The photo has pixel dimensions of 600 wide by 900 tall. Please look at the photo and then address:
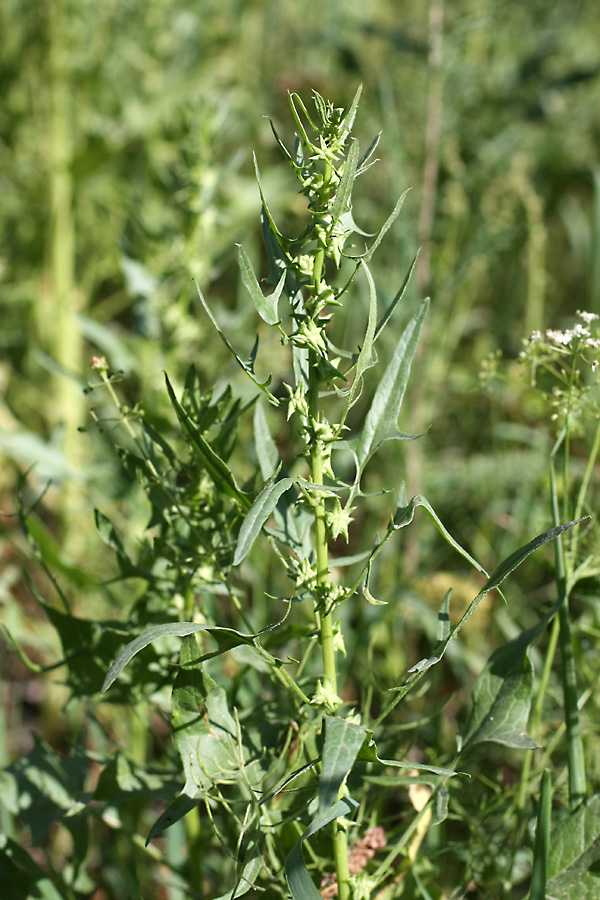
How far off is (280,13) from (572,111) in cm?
160

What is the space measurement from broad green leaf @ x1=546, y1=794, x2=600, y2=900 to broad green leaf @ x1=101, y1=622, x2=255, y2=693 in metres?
0.32

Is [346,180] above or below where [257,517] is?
above

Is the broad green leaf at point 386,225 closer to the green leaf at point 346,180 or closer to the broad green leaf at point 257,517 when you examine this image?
the green leaf at point 346,180

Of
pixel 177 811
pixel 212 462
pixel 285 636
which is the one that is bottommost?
pixel 177 811

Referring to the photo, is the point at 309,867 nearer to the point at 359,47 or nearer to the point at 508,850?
the point at 508,850

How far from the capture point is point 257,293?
505 millimetres

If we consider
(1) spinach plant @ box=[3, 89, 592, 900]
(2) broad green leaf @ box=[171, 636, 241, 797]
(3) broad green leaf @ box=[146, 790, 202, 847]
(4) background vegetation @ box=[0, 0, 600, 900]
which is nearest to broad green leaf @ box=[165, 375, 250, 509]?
(1) spinach plant @ box=[3, 89, 592, 900]

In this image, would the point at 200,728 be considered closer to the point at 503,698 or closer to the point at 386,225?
the point at 503,698

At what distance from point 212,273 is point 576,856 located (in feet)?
2.78

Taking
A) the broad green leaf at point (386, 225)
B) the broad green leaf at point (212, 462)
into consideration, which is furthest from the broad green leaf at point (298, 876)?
the broad green leaf at point (386, 225)

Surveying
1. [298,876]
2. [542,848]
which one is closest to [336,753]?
[298,876]

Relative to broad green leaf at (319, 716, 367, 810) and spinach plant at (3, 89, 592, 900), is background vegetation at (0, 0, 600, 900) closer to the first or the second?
spinach plant at (3, 89, 592, 900)

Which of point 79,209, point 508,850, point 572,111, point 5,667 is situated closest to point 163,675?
point 508,850

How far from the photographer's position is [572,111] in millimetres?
2084
